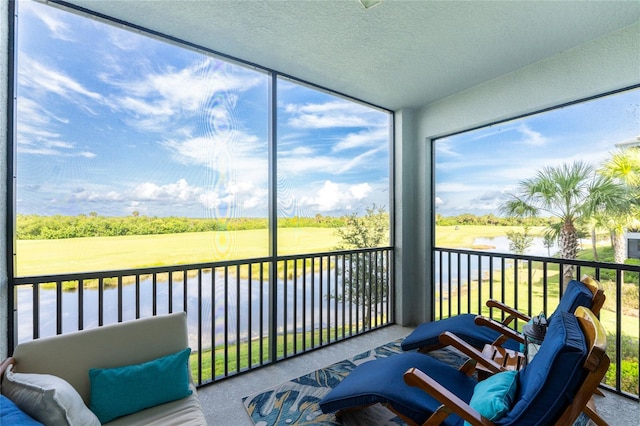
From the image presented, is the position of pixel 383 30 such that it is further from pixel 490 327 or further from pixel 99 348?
pixel 99 348

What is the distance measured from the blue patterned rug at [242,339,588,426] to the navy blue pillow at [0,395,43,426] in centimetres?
129

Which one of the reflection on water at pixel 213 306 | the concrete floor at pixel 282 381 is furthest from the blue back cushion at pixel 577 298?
the reflection on water at pixel 213 306

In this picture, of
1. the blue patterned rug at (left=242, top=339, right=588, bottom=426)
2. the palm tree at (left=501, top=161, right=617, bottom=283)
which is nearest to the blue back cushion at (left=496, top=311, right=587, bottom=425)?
the blue patterned rug at (left=242, top=339, right=588, bottom=426)

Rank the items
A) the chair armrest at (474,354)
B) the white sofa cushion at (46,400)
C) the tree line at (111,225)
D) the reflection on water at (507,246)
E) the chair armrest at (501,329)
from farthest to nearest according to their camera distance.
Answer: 1. the reflection on water at (507,246)
2. the chair armrest at (501,329)
3. the tree line at (111,225)
4. the chair armrest at (474,354)
5. the white sofa cushion at (46,400)

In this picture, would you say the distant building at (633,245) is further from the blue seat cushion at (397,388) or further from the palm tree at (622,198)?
the blue seat cushion at (397,388)

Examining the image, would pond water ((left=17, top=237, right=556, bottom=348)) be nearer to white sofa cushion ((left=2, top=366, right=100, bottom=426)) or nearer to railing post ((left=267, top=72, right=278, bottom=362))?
railing post ((left=267, top=72, right=278, bottom=362))

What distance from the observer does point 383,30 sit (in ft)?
7.33

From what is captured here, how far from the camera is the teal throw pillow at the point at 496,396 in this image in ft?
4.02

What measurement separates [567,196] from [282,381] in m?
3.07

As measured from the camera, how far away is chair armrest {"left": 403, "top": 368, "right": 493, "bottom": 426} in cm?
123

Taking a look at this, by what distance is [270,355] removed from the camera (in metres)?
2.78

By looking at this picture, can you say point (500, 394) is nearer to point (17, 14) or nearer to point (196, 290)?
point (196, 290)

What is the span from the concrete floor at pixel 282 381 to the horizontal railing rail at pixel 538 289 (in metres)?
0.30

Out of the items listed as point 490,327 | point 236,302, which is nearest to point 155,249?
point 236,302
